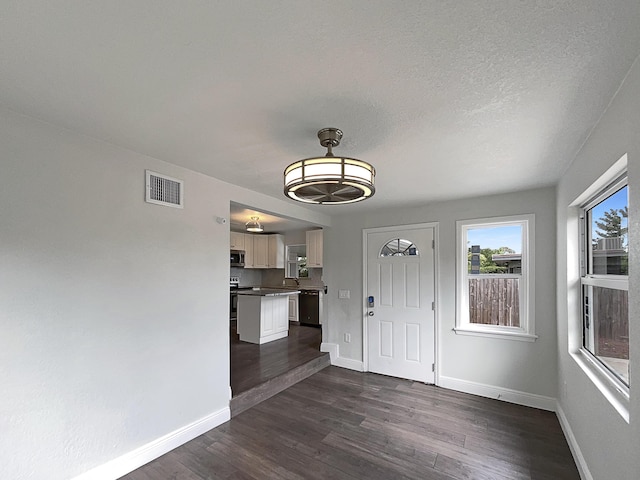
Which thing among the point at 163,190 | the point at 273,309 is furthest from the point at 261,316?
the point at 163,190

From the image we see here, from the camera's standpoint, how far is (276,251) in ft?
25.7

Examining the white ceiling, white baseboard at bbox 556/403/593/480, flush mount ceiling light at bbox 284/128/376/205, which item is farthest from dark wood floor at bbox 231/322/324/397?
white baseboard at bbox 556/403/593/480

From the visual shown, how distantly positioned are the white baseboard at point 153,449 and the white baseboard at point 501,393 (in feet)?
8.83

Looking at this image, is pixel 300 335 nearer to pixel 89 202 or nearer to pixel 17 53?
pixel 89 202

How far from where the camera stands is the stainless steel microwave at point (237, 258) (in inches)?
288

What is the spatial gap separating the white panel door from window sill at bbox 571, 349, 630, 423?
179cm

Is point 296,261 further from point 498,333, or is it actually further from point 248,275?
point 498,333

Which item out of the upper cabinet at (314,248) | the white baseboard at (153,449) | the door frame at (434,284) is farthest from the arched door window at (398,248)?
the white baseboard at (153,449)

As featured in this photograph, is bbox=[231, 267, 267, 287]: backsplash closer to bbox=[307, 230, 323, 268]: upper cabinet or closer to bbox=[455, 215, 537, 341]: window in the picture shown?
bbox=[307, 230, 323, 268]: upper cabinet

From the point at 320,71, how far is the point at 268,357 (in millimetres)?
4180

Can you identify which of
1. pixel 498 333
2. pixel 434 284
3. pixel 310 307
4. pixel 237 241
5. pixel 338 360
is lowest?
pixel 338 360

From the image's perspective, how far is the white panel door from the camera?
4.11 m

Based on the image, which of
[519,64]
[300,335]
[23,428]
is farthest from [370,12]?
[300,335]

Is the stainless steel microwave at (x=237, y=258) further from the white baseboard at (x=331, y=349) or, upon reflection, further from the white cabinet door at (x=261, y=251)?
the white baseboard at (x=331, y=349)
